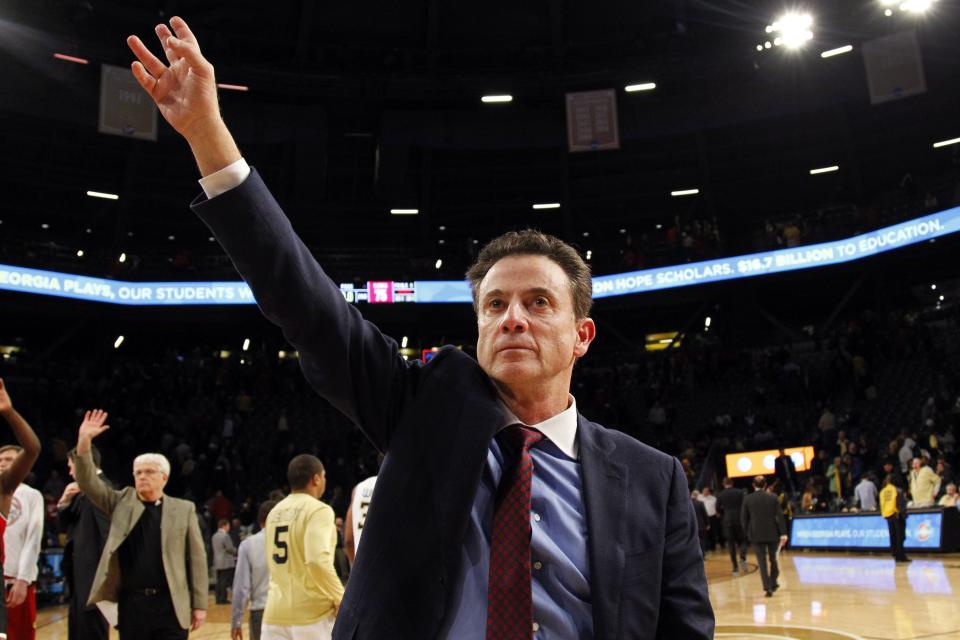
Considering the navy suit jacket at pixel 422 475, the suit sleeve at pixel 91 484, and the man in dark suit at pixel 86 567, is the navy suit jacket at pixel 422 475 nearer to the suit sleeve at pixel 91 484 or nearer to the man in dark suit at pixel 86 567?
the suit sleeve at pixel 91 484

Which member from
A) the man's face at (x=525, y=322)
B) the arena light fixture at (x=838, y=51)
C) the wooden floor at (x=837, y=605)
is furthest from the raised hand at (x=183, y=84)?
the arena light fixture at (x=838, y=51)

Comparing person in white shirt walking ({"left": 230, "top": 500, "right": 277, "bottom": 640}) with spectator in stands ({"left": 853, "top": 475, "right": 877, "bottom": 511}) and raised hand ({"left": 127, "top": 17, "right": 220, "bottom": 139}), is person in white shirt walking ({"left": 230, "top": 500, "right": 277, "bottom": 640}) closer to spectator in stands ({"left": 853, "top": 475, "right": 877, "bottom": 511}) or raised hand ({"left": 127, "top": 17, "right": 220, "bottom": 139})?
raised hand ({"left": 127, "top": 17, "right": 220, "bottom": 139})

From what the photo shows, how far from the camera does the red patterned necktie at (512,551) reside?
69.7 inches

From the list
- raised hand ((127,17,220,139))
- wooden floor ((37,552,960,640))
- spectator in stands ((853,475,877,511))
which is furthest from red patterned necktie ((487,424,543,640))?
spectator in stands ((853,475,877,511))

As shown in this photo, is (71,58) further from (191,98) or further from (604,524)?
(604,524)

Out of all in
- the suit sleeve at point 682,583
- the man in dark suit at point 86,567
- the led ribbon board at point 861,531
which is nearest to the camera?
the suit sleeve at point 682,583

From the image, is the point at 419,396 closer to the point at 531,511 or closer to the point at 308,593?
the point at 531,511

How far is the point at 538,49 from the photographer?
1056 inches

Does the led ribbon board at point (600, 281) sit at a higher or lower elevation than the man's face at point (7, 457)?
higher

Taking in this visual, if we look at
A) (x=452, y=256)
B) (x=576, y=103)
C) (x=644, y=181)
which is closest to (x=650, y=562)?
(x=576, y=103)

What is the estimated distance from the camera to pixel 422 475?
1.88 metres

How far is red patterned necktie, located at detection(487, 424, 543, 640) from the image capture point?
1.77 meters

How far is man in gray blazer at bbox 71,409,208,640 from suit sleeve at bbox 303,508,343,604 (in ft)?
3.01

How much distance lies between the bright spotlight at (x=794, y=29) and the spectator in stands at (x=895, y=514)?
12.2 metres
